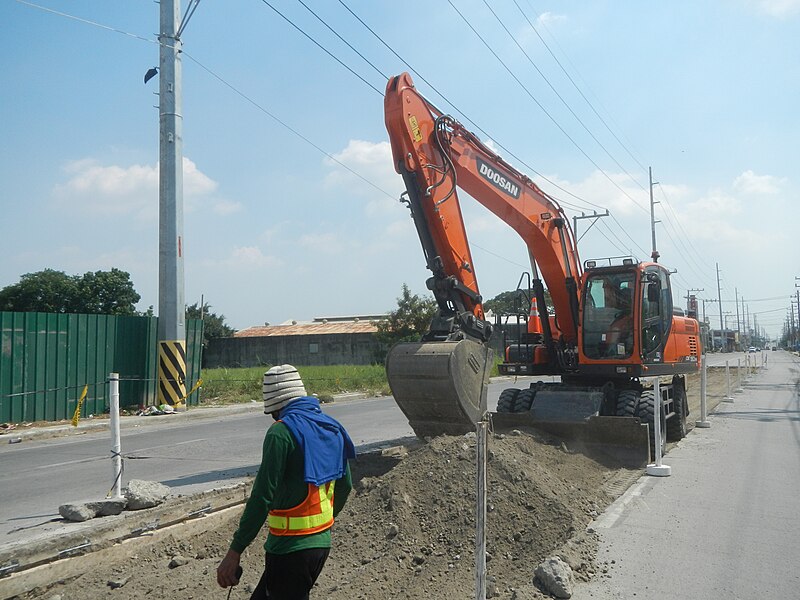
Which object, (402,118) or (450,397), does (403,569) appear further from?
(402,118)

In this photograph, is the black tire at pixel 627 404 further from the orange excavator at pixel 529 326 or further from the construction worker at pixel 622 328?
the construction worker at pixel 622 328

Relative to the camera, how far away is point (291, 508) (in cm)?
342

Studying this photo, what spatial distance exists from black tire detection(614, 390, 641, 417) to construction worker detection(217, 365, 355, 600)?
26.8 ft

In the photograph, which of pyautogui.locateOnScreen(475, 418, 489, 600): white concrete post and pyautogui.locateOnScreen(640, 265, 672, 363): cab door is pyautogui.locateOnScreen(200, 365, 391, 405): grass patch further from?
pyautogui.locateOnScreen(475, 418, 489, 600): white concrete post

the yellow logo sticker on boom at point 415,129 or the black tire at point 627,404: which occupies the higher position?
the yellow logo sticker on boom at point 415,129

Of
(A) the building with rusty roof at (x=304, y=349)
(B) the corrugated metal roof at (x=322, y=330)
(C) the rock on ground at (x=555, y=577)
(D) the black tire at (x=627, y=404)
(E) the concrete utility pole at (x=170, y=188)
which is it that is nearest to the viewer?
(C) the rock on ground at (x=555, y=577)

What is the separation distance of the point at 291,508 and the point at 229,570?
0.40m

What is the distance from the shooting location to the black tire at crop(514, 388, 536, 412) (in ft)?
37.3

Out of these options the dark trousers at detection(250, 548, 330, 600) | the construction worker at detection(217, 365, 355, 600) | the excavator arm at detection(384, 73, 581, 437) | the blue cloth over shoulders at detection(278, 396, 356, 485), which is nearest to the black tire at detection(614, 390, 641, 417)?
the excavator arm at detection(384, 73, 581, 437)

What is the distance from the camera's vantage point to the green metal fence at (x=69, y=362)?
54.2 ft

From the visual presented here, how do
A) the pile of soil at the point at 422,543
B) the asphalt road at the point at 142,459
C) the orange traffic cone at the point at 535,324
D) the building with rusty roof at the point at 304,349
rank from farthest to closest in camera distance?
1. the building with rusty roof at the point at 304,349
2. the orange traffic cone at the point at 535,324
3. the asphalt road at the point at 142,459
4. the pile of soil at the point at 422,543

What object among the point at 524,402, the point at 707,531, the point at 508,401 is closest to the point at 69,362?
the point at 508,401

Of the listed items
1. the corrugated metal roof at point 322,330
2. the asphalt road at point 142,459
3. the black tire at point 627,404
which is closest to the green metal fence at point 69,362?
the asphalt road at point 142,459

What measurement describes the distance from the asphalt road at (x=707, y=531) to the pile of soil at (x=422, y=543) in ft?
1.03
